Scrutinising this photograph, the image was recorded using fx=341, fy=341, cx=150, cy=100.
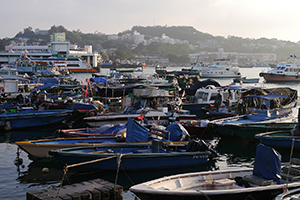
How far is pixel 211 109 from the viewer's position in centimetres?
2747

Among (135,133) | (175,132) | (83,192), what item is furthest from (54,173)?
(175,132)

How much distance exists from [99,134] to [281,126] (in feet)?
33.9

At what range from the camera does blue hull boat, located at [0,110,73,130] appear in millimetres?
22500

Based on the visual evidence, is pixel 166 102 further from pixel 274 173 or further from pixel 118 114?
pixel 274 173

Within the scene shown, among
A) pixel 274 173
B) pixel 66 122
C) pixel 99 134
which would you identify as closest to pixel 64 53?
pixel 66 122

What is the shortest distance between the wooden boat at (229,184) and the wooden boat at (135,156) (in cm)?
314

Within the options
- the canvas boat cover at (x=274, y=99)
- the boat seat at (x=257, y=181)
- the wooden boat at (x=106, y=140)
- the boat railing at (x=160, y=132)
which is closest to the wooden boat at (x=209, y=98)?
the canvas boat cover at (x=274, y=99)

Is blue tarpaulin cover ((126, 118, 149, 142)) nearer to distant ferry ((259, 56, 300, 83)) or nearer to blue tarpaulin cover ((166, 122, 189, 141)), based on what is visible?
blue tarpaulin cover ((166, 122, 189, 141))

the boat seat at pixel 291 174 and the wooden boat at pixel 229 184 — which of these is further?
the boat seat at pixel 291 174

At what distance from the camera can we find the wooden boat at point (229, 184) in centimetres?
905

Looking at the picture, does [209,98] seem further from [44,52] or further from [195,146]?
[44,52]

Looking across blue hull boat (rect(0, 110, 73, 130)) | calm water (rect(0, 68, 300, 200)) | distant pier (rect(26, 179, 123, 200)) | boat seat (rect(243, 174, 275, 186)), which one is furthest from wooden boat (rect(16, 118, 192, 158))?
blue hull boat (rect(0, 110, 73, 130))

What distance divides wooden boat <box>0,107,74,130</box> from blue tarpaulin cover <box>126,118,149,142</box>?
32.3ft

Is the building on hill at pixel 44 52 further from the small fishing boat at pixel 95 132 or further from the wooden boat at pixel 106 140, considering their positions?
the wooden boat at pixel 106 140
